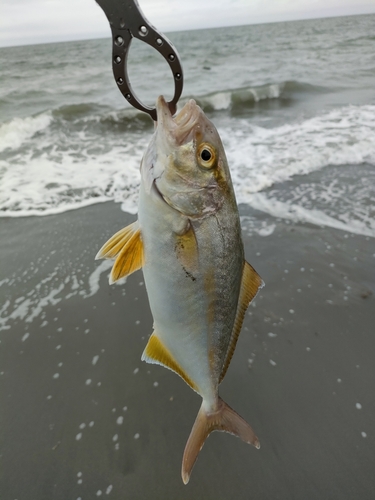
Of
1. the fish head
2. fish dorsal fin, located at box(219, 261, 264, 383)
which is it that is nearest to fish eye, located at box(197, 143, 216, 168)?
the fish head

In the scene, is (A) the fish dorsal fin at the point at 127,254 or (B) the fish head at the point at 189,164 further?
(A) the fish dorsal fin at the point at 127,254

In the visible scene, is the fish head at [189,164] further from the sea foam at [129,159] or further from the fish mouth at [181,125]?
the sea foam at [129,159]

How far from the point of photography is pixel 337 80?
1599cm

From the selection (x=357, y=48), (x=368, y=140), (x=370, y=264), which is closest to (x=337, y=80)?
(x=368, y=140)

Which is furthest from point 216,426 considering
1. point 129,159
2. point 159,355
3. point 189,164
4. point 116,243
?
point 129,159

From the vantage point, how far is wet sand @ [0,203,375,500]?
2.40 metres

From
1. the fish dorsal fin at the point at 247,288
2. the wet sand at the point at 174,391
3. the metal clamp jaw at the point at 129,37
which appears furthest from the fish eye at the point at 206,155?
the wet sand at the point at 174,391

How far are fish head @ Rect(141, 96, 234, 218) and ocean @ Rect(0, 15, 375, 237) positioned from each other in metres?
3.41

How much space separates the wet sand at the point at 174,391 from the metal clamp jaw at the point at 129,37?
227 centimetres

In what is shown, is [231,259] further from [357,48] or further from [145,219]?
[357,48]

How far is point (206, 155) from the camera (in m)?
1.63

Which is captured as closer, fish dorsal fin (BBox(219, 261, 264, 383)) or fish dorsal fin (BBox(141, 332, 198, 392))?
fish dorsal fin (BBox(219, 261, 264, 383))

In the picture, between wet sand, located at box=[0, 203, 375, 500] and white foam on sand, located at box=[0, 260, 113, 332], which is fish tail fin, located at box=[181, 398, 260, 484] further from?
white foam on sand, located at box=[0, 260, 113, 332]

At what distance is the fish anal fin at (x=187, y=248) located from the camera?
1668 mm
